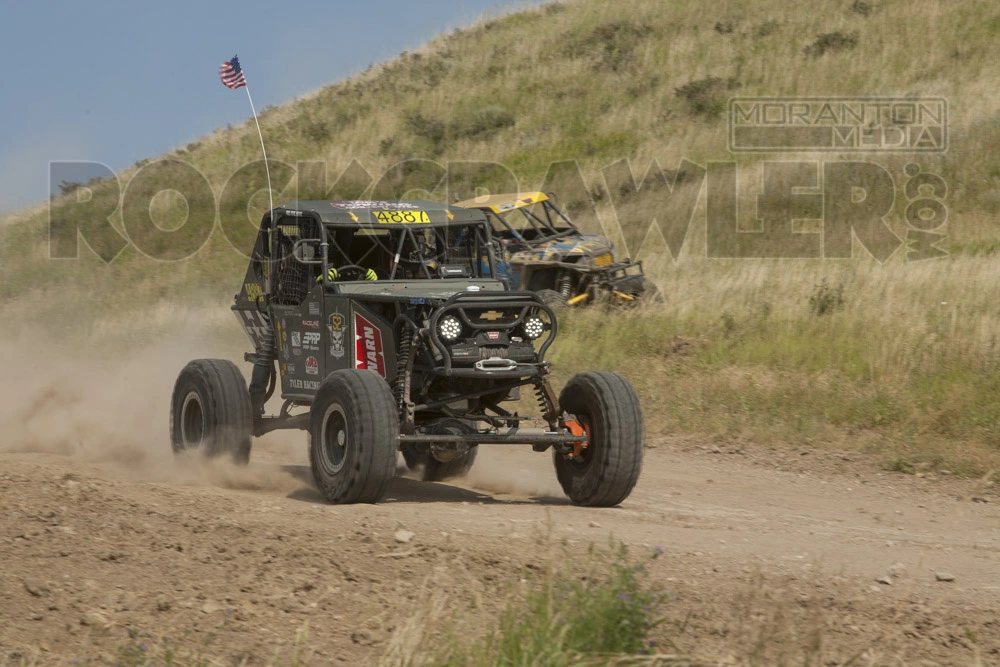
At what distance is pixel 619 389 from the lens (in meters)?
7.85

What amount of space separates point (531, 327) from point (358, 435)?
Answer: 4.84 ft

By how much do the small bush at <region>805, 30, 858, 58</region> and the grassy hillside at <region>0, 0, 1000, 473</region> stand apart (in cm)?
13

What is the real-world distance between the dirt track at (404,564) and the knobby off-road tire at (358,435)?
19 centimetres

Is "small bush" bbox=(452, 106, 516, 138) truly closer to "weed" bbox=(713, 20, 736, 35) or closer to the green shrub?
the green shrub

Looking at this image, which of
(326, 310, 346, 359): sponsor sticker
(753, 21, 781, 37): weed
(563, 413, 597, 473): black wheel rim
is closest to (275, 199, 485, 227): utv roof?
(326, 310, 346, 359): sponsor sticker

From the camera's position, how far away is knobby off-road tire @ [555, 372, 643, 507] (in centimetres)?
770

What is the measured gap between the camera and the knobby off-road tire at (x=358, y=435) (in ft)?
23.6

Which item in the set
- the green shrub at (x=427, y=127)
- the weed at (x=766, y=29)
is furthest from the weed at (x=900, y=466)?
the weed at (x=766, y=29)

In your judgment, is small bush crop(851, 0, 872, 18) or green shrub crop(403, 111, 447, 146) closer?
green shrub crop(403, 111, 447, 146)

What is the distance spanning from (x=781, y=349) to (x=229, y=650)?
10.2 metres

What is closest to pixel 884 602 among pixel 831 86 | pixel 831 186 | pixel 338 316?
pixel 338 316

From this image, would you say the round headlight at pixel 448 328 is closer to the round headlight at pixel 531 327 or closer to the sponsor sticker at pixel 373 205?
the round headlight at pixel 531 327

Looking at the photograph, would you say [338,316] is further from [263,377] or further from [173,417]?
[173,417]

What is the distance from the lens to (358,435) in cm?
720
